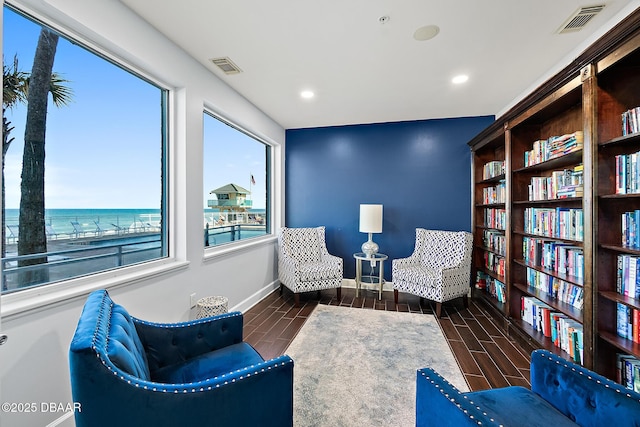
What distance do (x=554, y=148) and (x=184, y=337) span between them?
3.06 metres

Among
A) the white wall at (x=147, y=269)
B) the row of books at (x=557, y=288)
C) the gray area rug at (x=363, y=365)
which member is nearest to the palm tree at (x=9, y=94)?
the white wall at (x=147, y=269)

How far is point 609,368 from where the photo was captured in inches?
68.0

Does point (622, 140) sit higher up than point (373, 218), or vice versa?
point (622, 140)

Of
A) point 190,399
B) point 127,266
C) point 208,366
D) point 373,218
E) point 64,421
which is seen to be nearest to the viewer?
point 190,399

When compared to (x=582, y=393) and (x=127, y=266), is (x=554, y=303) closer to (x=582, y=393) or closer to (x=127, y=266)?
(x=582, y=393)

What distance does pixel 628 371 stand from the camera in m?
1.66

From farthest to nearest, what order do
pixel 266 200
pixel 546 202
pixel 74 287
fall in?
pixel 266 200 → pixel 546 202 → pixel 74 287

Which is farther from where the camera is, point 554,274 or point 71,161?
point 554,274

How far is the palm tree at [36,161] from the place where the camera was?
1459 mm

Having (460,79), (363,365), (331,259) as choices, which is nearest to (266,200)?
(331,259)

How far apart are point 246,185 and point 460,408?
3436 mm

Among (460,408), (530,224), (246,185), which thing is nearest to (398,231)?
(530,224)

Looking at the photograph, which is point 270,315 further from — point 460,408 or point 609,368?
point 609,368

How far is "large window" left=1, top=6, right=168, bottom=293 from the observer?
1.42 m
